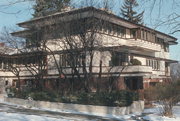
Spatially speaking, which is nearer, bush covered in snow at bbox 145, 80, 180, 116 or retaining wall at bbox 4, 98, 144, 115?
bush covered in snow at bbox 145, 80, 180, 116

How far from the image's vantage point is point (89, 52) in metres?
27.1

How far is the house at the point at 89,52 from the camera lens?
27281 millimetres

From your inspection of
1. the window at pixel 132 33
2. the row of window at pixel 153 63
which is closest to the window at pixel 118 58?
the window at pixel 132 33

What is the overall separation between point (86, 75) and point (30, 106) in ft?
19.5

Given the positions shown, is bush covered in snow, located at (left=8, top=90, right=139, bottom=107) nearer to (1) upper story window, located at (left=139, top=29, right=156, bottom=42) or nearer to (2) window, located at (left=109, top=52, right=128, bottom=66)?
(2) window, located at (left=109, top=52, right=128, bottom=66)

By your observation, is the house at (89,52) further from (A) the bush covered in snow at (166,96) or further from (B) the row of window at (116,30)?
(A) the bush covered in snow at (166,96)

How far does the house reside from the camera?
27.3m

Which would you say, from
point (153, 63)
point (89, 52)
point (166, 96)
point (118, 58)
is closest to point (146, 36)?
point (153, 63)

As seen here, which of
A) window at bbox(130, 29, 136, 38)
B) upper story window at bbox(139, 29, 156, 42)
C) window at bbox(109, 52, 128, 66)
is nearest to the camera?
window at bbox(109, 52, 128, 66)

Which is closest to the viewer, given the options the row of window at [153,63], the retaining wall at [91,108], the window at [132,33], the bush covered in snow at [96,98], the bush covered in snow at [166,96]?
the bush covered in snow at [166,96]

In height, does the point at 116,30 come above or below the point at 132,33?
below

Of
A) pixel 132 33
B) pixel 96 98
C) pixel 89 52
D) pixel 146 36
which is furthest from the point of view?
pixel 146 36

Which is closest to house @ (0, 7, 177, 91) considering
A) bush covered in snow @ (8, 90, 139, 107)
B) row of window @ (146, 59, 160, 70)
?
row of window @ (146, 59, 160, 70)

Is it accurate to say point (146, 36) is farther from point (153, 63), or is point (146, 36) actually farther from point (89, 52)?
point (89, 52)
